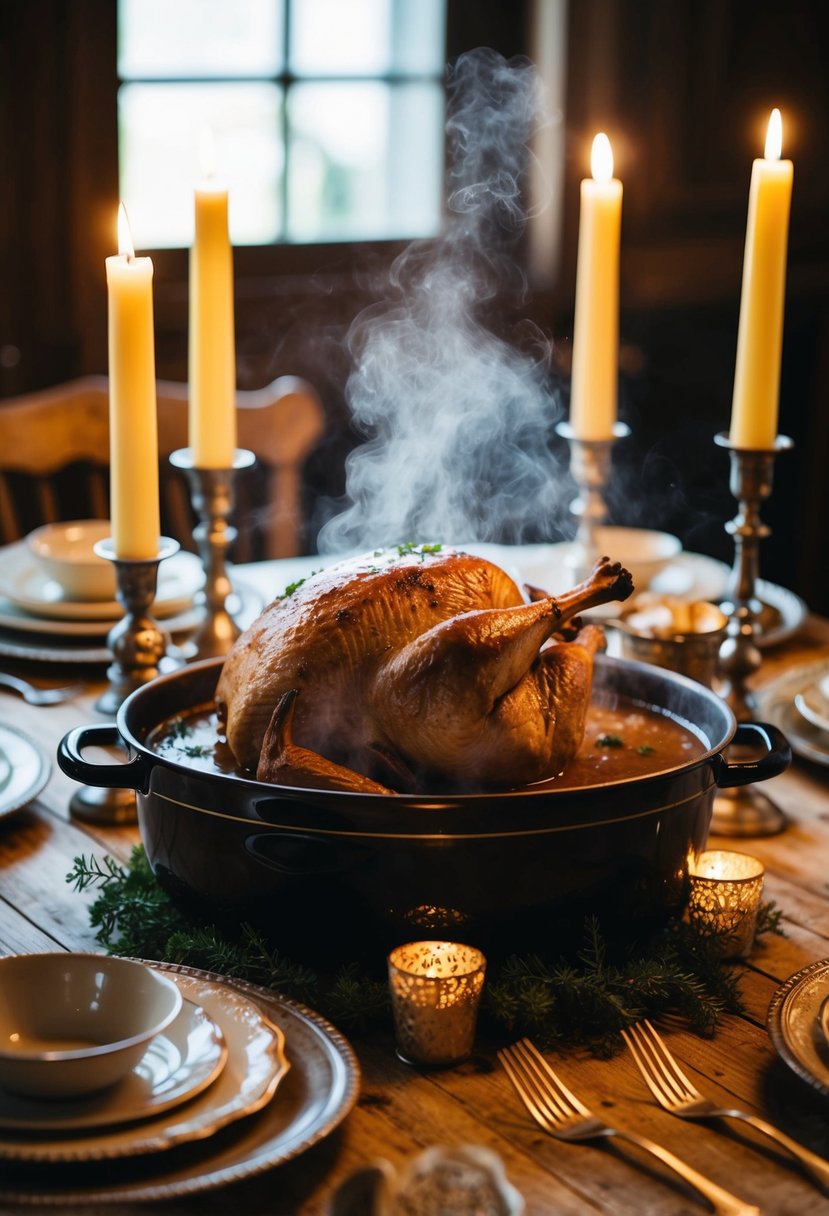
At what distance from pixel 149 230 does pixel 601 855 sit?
2421 millimetres

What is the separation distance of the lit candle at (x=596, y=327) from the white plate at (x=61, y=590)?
20.6 inches

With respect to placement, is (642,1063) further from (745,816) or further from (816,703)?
(816,703)

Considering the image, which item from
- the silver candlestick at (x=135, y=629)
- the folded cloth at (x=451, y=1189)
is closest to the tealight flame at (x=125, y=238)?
the silver candlestick at (x=135, y=629)

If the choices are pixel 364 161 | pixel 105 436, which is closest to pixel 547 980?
pixel 105 436

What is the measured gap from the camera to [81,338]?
296cm

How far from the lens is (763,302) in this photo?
1485 millimetres

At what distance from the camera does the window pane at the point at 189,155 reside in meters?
2.99

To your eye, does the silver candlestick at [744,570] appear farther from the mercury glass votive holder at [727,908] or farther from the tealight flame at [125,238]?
the tealight flame at [125,238]

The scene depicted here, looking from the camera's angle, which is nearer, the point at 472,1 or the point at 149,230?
the point at 149,230

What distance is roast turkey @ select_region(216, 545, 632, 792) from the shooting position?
1.01 m

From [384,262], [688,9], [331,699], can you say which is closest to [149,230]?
[384,262]

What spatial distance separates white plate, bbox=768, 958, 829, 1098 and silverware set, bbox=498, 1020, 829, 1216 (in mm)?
42

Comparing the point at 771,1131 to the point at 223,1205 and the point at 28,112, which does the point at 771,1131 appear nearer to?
the point at 223,1205

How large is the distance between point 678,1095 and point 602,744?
334mm
